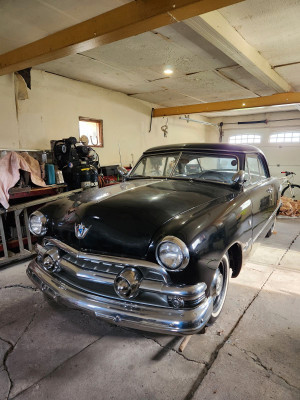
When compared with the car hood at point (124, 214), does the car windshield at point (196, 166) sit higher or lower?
higher

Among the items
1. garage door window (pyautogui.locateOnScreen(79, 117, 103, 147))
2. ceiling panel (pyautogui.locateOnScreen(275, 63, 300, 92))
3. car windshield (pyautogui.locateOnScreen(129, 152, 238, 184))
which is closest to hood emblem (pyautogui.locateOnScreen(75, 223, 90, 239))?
car windshield (pyautogui.locateOnScreen(129, 152, 238, 184))

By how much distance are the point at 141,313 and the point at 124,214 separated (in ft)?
2.26

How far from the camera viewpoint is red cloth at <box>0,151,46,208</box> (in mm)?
3393

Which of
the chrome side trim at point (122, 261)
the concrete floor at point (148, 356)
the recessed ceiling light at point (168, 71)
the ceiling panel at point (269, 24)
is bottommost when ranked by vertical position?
the concrete floor at point (148, 356)

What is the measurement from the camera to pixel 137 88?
6148 mm

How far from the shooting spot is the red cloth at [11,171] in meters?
3.39

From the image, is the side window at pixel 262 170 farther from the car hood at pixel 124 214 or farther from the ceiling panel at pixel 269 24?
the ceiling panel at pixel 269 24

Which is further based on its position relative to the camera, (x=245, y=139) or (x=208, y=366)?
(x=245, y=139)

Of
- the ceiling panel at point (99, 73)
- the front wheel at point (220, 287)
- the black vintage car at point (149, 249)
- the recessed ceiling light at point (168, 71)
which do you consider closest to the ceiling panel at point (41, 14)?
the ceiling panel at point (99, 73)

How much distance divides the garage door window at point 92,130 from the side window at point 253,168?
3.98 metres

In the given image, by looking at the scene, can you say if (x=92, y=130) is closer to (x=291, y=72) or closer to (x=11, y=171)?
(x=11, y=171)

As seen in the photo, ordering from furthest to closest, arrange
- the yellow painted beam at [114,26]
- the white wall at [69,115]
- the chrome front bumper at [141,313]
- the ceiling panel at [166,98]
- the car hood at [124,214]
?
the ceiling panel at [166,98] < the white wall at [69,115] < the yellow painted beam at [114,26] < the car hood at [124,214] < the chrome front bumper at [141,313]

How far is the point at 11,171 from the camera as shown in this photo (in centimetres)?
360

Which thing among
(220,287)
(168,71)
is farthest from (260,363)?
(168,71)
